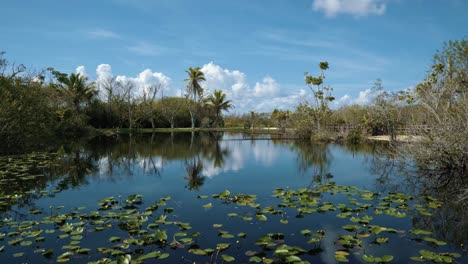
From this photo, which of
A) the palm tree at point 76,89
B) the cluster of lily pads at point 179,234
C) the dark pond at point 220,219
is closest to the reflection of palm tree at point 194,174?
the dark pond at point 220,219

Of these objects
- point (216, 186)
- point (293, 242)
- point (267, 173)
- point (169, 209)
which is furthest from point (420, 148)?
point (169, 209)

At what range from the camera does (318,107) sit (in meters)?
32.9

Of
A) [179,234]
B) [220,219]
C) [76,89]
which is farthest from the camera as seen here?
[76,89]

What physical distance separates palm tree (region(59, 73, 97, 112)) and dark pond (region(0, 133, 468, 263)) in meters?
29.0

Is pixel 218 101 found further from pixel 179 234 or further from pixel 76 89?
pixel 179 234

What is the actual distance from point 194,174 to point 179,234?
6.76 m

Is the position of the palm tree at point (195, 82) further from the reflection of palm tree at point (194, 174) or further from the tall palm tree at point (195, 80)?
the reflection of palm tree at point (194, 174)

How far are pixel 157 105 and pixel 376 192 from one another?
157ft

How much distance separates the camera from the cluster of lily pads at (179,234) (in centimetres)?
460

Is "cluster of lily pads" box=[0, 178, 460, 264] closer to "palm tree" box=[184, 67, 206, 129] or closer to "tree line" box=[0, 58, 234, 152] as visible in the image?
"tree line" box=[0, 58, 234, 152]

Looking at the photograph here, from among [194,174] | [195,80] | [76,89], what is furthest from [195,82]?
[194,174]

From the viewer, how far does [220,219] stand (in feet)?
21.3

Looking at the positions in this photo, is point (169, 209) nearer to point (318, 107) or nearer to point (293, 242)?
point (293, 242)

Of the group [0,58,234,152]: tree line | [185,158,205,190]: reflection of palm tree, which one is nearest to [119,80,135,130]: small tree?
[0,58,234,152]: tree line
